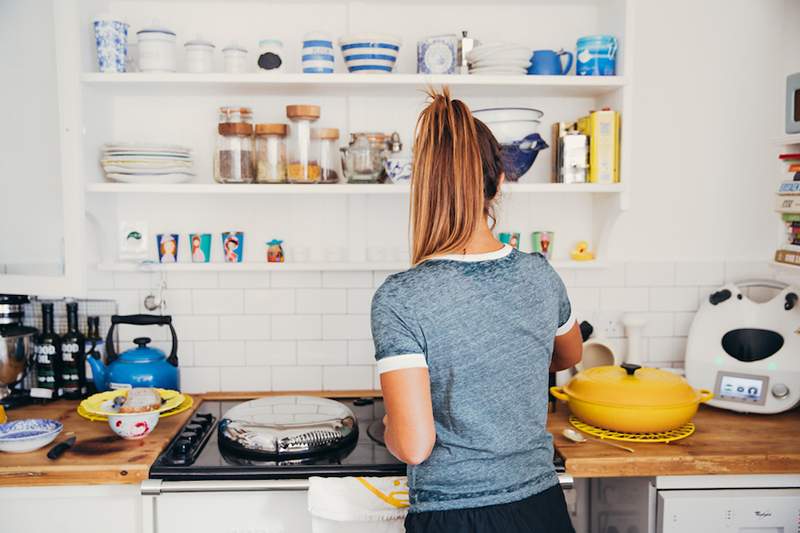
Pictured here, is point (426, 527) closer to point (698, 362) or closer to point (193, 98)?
point (698, 362)

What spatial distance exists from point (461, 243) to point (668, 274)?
1.46m

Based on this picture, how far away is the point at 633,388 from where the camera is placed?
207cm

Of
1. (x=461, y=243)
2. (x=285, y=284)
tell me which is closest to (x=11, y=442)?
(x=285, y=284)

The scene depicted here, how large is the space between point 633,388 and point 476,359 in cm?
80

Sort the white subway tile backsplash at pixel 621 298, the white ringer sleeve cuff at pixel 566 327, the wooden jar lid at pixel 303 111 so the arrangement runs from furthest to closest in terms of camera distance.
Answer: the white subway tile backsplash at pixel 621 298 < the wooden jar lid at pixel 303 111 < the white ringer sleeve cuff at pixel 566 327

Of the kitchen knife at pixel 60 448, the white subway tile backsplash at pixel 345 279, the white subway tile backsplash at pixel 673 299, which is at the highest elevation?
the white subway tile backsplash at pixel 345 279

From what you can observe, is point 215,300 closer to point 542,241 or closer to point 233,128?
point 233,128

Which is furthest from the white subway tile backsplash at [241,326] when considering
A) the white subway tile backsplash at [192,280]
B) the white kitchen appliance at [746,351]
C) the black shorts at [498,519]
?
the white kitchen appliance at [746,351]

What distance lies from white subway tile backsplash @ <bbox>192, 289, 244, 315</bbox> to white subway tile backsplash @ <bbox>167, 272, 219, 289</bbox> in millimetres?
19

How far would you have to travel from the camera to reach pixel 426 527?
5.02ft

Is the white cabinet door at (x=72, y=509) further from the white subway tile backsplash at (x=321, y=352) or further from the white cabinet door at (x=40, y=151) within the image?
the white subway tile backsplash at (x=321, y=352)

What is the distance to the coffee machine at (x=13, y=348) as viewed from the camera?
2.30 meters

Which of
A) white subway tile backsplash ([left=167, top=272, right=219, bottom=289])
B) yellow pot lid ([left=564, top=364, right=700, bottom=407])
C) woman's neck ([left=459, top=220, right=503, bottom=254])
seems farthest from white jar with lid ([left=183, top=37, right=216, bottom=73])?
yellow pot lid ([left=564, top=364, right=700, bottom=407])

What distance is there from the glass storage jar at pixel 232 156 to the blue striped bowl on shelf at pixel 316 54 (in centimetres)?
27
